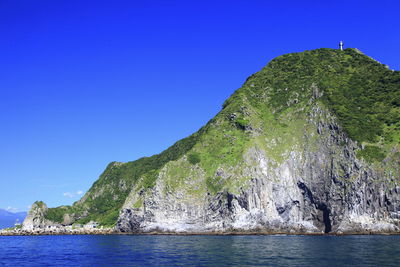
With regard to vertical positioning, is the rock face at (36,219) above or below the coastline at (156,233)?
above

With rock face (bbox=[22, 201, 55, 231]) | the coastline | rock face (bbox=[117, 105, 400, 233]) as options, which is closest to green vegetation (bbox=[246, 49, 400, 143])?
rock face (bbox=[117, 105, 400, 233])

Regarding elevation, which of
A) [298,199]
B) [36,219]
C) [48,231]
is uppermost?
[298,199]

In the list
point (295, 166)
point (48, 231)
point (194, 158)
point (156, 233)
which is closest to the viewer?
point (156, 233)

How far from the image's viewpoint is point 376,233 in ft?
362

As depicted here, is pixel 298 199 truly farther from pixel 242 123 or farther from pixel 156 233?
pixel 156 233

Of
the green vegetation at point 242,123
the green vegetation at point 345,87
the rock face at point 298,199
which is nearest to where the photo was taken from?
the rock face at point 298,199

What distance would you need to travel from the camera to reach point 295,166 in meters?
134

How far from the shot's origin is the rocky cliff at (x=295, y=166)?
119000 mm

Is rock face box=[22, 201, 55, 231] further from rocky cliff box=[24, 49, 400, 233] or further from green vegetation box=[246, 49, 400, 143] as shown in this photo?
green vegetation box=[246, 49, 400, 143]

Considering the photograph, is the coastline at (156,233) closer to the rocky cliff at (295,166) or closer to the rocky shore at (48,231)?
the rocky shore at (48,231)

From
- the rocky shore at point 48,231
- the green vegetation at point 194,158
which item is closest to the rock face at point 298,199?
the green vegetation at point 194,158

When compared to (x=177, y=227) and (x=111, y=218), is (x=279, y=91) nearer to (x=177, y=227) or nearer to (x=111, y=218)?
(x=177, y=227)

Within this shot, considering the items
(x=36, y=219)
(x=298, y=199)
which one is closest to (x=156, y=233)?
(x=298, y=199)

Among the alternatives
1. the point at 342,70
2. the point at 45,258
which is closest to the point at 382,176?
the point at 342,70
